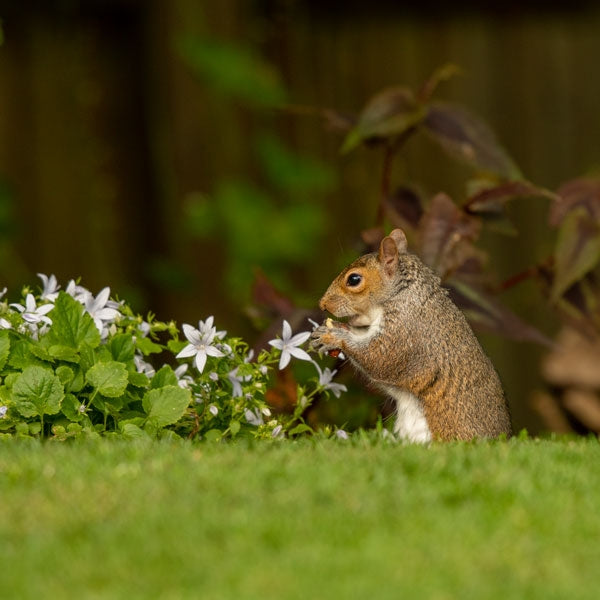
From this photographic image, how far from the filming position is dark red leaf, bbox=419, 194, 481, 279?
4.77m

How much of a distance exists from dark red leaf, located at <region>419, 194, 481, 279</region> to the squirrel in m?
0.46

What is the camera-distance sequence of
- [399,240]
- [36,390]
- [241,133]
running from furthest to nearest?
[241,133] < [399,240] < [36,390]

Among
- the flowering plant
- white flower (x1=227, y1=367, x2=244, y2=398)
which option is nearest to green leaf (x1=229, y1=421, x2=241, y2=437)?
the flowering plant

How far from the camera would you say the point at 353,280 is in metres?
4.30

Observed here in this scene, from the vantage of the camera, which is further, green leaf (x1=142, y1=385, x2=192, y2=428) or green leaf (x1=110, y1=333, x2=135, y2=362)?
green leaf (x1=110, y1=333, x2=135, y2=362)

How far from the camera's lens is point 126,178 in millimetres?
7895

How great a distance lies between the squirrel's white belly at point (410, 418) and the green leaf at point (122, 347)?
2.89 feet

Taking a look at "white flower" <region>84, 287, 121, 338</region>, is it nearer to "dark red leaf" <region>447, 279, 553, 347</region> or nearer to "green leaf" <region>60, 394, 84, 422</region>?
"green leaf" <region>60, 394, 84, 422</region>

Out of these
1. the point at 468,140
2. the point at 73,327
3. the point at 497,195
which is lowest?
the point at 73,327

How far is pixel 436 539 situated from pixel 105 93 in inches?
222

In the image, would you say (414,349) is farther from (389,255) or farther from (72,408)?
(72,408)

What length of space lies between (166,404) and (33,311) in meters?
0.58

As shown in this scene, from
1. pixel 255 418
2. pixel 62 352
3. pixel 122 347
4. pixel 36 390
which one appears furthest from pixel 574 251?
pixel 36 390

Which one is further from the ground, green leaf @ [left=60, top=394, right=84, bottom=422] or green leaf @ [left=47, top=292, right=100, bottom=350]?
green leaf @ [left=47, top=292, right=100, bottom=350]
